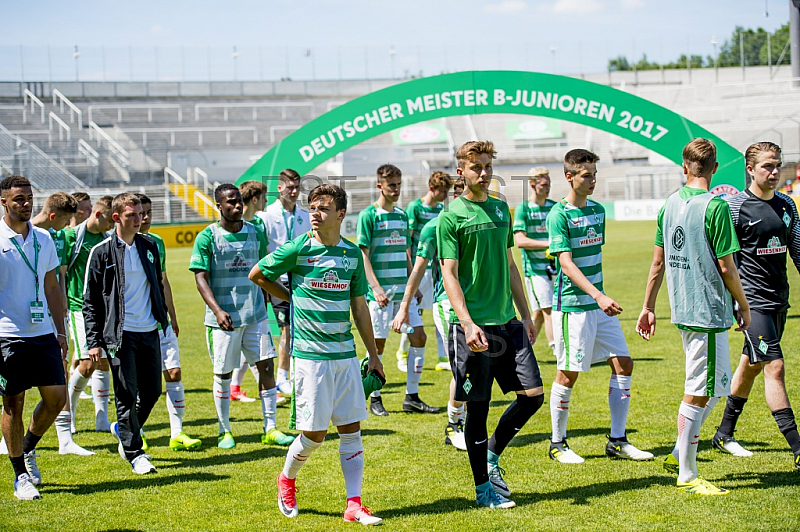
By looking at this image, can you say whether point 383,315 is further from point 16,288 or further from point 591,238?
point 16,288

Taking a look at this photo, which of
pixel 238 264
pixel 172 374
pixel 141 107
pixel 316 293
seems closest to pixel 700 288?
pixel 316 293

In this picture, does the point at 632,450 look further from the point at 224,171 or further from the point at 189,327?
the point at 224,171

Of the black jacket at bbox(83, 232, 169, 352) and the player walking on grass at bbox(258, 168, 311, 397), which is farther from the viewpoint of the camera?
the player walking on grass at bbox(258, 168, 311, 397)

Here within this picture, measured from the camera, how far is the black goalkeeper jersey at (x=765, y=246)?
19.7 ft

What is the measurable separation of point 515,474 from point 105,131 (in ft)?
140

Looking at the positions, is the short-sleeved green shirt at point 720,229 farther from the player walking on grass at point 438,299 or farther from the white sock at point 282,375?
the white sock at point 282,375

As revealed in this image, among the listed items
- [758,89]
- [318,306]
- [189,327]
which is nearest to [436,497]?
[318,306]

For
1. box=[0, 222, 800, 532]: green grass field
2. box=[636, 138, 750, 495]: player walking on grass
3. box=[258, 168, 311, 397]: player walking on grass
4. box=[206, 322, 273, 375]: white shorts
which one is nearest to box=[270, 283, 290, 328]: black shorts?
box=[258, 168, 311, 397]: player walking on grass

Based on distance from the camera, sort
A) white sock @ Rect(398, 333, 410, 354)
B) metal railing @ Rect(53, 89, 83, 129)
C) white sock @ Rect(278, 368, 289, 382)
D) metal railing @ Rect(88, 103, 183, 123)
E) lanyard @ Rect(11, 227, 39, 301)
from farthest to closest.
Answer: metal railing @ Rect(88, 103, 183, 123)
metal railing @ Rect(53, 89, 83, 129)
white sock @ Rect(398, 333, 410, 354)
white sock @ Rect(278, 368, 289, 382)
lanyard @ Rect(11, 227, 39, 301)

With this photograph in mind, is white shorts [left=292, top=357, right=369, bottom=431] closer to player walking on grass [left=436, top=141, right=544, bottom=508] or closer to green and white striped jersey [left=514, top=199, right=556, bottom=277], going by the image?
player walking on grass [left=436, top=141, right=544, bottom=508]

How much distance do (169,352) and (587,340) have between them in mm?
3610

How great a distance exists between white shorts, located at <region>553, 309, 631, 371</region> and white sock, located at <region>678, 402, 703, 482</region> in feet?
3.16

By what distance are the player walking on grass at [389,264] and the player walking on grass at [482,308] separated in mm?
2873

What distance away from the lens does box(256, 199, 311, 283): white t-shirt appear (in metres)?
9.11
